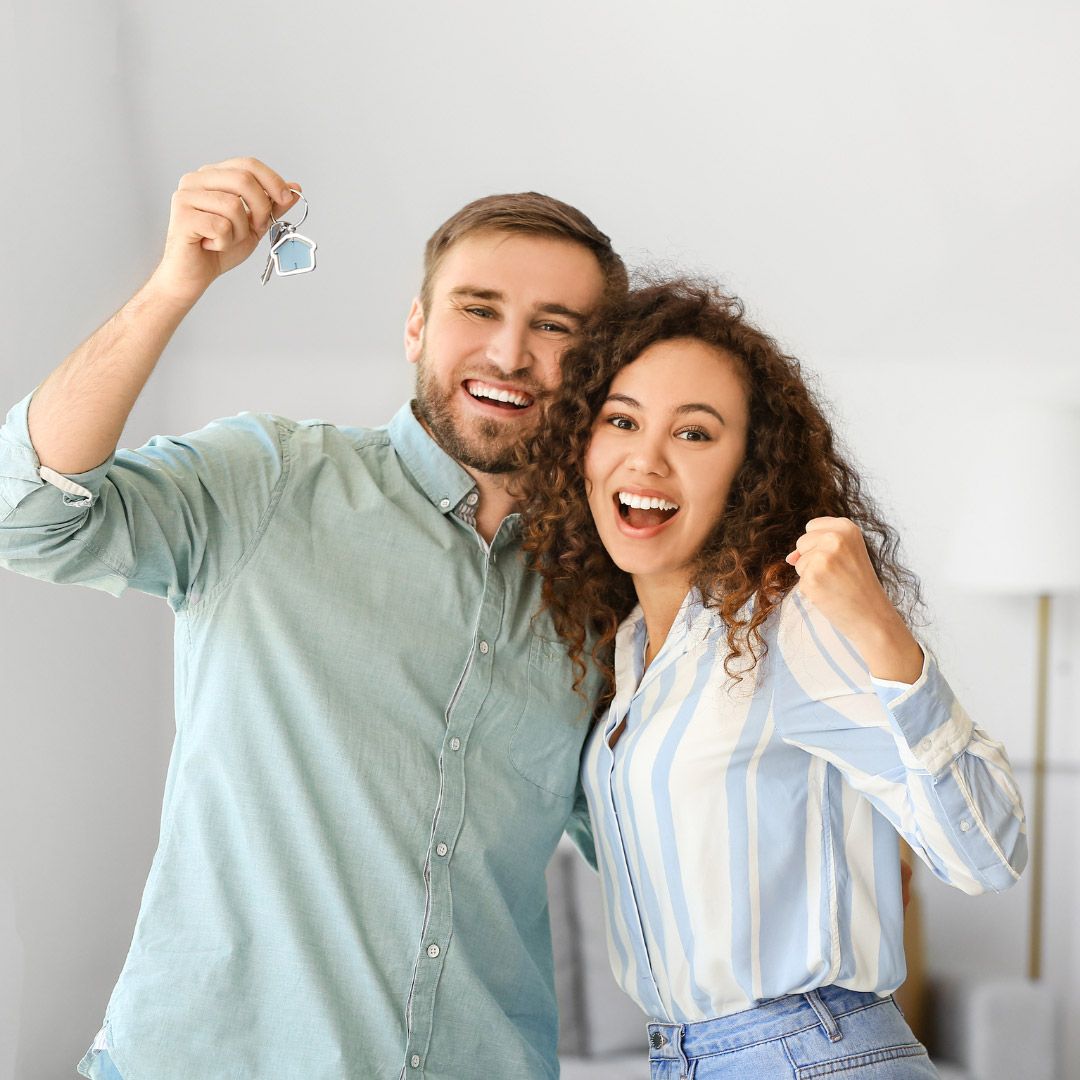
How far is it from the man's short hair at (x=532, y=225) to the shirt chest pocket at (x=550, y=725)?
56cm

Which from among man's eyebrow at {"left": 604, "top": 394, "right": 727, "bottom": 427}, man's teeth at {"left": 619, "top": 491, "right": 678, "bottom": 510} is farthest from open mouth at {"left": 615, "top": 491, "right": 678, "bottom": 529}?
man's eyebrow at {"left": 604, "top": 394, "right": 727, "bottom": 427}

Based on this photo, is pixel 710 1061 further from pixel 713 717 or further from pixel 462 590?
pixel 462 590

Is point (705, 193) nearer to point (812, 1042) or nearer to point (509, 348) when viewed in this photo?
point (509, 348)

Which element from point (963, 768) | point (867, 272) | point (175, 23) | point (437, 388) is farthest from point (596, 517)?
point (175, 23)

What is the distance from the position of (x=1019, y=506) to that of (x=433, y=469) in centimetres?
166

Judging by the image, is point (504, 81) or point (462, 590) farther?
point (504, 81)

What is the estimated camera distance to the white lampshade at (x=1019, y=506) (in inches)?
107

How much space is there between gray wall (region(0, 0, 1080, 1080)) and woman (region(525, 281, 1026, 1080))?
130 centimetres

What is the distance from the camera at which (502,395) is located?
171 cm

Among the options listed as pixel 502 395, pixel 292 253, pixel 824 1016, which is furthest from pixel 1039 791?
pixel 292 253

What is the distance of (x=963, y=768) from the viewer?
120cm

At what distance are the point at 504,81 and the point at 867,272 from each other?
964 millimetres

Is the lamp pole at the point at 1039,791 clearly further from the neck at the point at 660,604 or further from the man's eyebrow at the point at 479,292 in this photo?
the man's eyebrow at the point at 479,292

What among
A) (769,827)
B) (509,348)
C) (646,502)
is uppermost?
(509,348)
